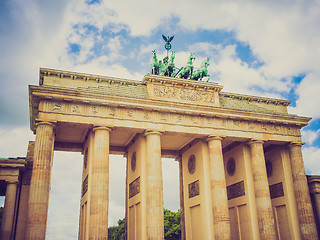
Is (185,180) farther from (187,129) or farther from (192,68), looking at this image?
(192,68)

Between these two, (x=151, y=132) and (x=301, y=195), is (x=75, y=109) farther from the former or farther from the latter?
(x=301, y=195)

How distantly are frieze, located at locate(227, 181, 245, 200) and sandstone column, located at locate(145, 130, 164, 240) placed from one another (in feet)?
29.2

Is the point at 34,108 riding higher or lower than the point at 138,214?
higher

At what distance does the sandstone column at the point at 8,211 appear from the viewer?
2098 cm

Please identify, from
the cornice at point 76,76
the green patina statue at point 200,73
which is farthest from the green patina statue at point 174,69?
the cornice at point 76,76

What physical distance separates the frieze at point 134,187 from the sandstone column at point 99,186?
13.7ft

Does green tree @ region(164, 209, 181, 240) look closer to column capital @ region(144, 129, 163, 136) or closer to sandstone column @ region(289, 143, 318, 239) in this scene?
sandstone column @ region(289, 143, 318, 239)

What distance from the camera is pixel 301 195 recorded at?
27781mm

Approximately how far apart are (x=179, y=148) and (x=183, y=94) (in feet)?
24.4

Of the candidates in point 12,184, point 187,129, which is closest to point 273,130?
point 187,129

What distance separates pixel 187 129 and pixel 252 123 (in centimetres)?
659

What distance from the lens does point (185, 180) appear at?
3084 cm

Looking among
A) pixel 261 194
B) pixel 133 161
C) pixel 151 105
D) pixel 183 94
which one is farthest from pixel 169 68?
pixel 261 194

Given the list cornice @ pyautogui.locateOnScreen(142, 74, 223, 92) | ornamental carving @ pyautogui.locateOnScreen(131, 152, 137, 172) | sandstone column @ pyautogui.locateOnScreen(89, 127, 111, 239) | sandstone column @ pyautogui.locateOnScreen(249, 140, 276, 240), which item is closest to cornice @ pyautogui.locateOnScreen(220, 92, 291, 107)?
cornice @ pyautogui.locateOnScreen(142, 74, 223, 92)
